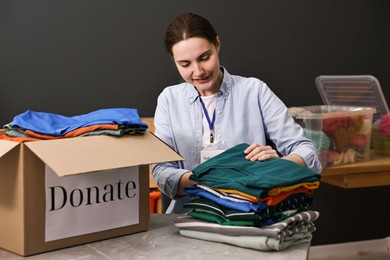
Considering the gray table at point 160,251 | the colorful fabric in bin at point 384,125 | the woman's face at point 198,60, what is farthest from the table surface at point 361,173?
the gray table at point 160,251

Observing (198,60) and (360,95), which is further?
(360,95)

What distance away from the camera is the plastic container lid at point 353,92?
3408 mm

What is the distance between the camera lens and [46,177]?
1461mm

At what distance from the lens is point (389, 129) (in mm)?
3342

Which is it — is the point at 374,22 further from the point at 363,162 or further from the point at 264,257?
the point at 264,257

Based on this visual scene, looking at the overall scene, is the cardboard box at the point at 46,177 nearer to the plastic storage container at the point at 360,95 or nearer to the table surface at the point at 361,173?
the table surface at the point at 361,173

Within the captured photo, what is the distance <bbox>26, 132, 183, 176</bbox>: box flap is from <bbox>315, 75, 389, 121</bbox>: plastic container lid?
205 cm

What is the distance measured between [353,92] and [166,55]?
1066mm

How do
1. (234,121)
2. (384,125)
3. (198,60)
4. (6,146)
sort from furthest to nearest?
(384,125) → (234,121) → (198,60) → (6,146)

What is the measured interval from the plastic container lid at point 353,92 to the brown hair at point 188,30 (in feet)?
4.82

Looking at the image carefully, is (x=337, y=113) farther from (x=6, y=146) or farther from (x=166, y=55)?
(x=6, y=146)

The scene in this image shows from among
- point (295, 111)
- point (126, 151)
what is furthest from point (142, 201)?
point (295, 111)

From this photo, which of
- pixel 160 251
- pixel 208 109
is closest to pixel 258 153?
pixel 160 251

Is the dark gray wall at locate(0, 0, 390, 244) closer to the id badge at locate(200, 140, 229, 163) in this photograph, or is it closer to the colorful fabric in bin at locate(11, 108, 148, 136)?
the id badge at locate(200, 140, 229, 163)
